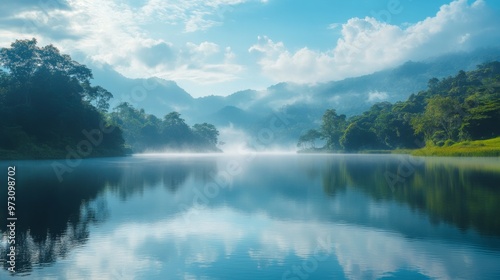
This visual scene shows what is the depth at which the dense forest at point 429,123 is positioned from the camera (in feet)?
341

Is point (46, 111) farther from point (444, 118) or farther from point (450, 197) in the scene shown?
point (444, 118)

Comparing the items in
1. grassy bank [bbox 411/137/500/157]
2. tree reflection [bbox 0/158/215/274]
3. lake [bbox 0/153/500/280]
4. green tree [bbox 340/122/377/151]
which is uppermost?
green tree [bbox 340/122/377/151]

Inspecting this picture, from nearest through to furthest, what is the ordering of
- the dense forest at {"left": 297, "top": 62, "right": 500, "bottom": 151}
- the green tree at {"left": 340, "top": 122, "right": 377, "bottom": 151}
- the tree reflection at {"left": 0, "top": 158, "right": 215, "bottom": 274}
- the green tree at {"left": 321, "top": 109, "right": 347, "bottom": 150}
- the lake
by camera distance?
1. the lake
2. the tree reflection at {"left": 0, "top": 158, "right": 215, "bottom": 274}
3. the dense forest at {"left": 297, "top": 62, "right": 500, "bottom": 151}
4. the green tree at {"left": 340, "top": 122, "right": 377, "bottom": 151}
5. the green tree at {"left": 321, "top": 109, "right": 347, "bottom": 150}

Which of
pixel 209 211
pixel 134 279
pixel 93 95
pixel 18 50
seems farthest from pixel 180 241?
pixel 93 95

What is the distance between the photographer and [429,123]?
118 m

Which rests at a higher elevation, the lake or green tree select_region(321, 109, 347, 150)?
green tree select_region(321, 109, 347, 150)

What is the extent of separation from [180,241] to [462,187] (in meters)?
25.2

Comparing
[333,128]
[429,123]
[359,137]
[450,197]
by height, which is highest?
[333,128]

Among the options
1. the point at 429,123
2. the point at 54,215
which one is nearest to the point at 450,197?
the point at 54,215

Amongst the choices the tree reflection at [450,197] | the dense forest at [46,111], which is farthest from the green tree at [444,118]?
the dense forest at [46,111]

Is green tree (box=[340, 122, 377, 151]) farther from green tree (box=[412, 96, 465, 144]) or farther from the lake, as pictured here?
the lake

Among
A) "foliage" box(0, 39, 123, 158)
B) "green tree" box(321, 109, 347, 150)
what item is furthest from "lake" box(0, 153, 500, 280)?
"green tree" box(321, 109, 347, 150)

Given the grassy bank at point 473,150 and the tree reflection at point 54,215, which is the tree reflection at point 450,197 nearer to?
the tree reflection at point 54,215

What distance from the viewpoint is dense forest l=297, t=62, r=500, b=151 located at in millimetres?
104062
